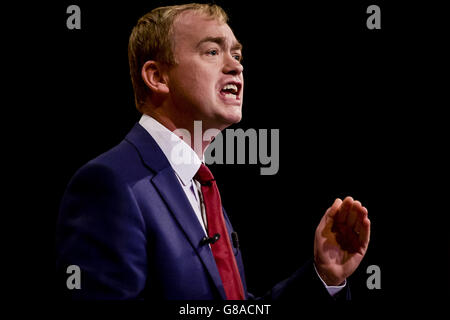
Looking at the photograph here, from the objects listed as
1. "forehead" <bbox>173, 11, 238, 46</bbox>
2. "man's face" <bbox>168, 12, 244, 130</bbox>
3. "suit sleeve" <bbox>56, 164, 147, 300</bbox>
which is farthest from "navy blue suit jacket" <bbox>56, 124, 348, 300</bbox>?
"forehead" <bbox>173, 11, 238, 46</bbox>

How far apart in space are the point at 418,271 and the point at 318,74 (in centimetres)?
114

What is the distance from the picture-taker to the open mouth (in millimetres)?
1684

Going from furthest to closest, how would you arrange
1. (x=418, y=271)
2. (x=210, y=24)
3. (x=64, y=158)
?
1. (x=418, y=271)
2. (x=64, y=158)
3. (x=210, y=24)

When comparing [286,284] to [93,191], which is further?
[286,284]

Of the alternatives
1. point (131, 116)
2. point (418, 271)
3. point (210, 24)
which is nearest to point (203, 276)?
point (210, 24)

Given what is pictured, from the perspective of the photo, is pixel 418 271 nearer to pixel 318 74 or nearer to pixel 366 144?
pixel 366 144

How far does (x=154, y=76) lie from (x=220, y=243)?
2.16 feet

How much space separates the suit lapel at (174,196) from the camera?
144 cm

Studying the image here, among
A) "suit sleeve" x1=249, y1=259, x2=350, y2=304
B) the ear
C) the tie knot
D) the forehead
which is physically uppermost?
the forehead

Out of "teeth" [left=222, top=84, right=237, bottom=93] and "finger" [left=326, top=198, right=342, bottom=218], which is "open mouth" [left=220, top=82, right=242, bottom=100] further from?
"finger" [left=326, top=198, right=342, bottom=218]

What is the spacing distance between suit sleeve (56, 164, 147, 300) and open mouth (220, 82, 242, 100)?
52 cm

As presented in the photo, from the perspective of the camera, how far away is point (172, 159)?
5.29 ft

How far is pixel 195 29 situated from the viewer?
5.59 feet

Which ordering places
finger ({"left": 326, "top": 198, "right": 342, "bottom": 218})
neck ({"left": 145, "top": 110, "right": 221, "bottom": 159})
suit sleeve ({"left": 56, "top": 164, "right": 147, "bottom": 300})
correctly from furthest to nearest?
neck ({"left": 145, "top": 110, "right": 221, "bottom": 159})
finger ({"left": 326, "top": 198, "right": 342, "bottom": 218})
suit sleeve ({"left": 56, "top": 164, "right": 147, "bottom": 300})
